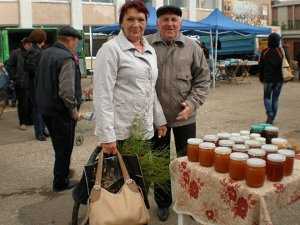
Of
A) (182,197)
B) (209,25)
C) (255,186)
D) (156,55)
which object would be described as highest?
(209,25)

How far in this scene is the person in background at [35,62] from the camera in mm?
6969

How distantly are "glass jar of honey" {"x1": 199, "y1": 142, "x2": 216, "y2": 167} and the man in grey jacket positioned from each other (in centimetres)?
85

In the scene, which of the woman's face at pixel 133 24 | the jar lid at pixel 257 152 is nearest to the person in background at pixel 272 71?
the woman's face at pixel 133 24

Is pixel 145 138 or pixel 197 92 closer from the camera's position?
pixel 145 138

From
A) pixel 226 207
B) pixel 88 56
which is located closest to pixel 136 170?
pixel 226 207

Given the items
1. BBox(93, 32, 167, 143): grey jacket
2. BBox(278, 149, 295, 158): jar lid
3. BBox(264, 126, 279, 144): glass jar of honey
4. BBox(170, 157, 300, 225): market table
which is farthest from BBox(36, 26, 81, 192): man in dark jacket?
BBox(278, 149, 295, 158): jar lid

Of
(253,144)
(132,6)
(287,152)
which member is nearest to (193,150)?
(253,144)

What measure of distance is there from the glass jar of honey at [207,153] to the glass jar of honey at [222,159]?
0.25 ft

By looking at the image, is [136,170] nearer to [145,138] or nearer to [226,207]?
[145,138]

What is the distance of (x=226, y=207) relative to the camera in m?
2.84

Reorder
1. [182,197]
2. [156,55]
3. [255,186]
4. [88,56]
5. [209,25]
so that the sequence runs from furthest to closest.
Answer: [88,56], [209,25], [156,55], [182,197], [255,186]

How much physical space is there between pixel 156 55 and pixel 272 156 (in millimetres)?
1494

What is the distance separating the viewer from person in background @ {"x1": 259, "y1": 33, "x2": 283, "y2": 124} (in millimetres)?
8492

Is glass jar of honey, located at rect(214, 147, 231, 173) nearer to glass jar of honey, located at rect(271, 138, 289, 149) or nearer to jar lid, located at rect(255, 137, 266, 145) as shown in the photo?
jar lid, located at rect(255, 137, 266, 145)
